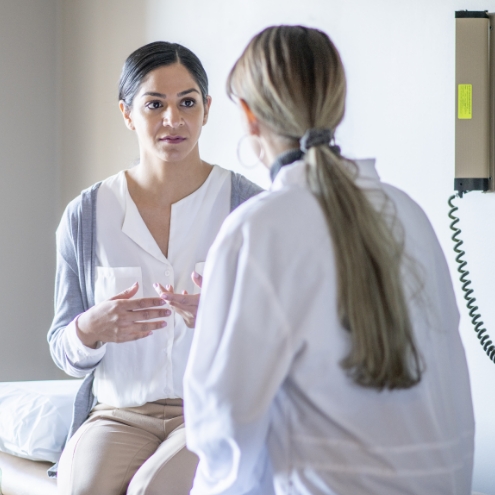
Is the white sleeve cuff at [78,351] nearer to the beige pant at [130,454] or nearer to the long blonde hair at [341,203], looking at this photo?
the beige pant at [130,454]

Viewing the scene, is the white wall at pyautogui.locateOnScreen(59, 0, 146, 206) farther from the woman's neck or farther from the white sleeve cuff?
the white sleeve cuff

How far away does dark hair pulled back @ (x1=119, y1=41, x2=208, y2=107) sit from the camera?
6.03 ft

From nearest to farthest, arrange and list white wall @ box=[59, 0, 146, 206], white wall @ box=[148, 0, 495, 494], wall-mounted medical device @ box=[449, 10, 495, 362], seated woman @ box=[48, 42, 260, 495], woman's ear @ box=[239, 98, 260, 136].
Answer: woman's ear @ box=[239, 98, 260, 136]
seated woman @ box=[48, 42, 260, 495]
wall-mounted medical device @ box=[449, 10, 495, 362]
white wall @ box=[148, 0, 495, 494]
white wall @ box=[59, 0, 146, 206]

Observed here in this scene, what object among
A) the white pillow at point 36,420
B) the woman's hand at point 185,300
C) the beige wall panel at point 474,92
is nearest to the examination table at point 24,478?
the white pillow at point 36,420

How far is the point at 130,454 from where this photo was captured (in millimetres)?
1662

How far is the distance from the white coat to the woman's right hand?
58 cm

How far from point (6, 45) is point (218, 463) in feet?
9.52

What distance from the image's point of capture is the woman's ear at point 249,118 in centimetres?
109

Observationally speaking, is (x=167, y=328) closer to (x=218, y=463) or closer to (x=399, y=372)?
(x=218, y=463)

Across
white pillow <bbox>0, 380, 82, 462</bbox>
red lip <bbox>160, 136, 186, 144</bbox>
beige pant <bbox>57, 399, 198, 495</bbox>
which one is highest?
red lip <bbox>160, 136, 186, 144</bbox>

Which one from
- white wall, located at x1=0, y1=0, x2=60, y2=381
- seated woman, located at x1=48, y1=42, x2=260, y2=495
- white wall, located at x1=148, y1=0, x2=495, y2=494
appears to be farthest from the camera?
white wall, located at x1=0, y1=0, x2=60, y2=381

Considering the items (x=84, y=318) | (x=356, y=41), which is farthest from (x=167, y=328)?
(x=356, y=41)

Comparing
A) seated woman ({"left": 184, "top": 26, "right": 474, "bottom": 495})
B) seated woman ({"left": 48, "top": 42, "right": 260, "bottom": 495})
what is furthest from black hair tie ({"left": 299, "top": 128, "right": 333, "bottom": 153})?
seated woman ({"left": 48, "top": 42, "right": 260, "bottom": 495})

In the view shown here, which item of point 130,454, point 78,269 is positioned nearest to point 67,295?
point 78,269
